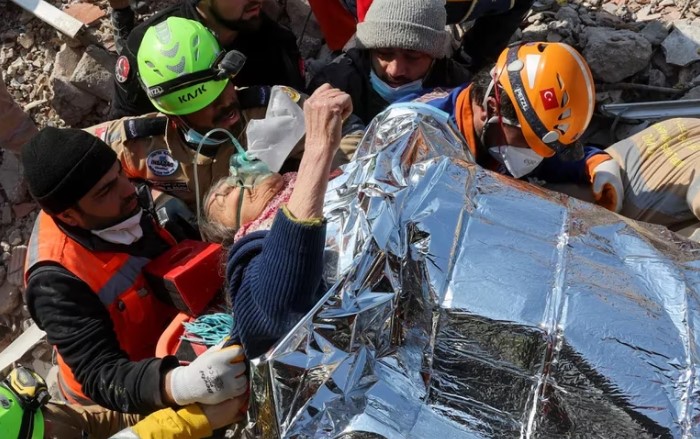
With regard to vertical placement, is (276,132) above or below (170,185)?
above

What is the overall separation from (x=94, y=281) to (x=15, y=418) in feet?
1.97

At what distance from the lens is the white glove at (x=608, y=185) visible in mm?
3043

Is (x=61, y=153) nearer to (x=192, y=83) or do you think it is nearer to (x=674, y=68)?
(x=192, y=83)

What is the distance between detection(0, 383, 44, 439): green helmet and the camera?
8.91 ft

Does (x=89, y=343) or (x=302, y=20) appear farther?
(x=302, y=20)

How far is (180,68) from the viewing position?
10.8 ft

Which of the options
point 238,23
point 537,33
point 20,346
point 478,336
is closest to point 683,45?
point 537,33

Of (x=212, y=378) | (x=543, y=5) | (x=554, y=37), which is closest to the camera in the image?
→ (x=212, y=378)

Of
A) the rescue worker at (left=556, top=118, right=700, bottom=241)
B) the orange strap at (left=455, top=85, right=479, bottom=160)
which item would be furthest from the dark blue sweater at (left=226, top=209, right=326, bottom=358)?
the rescue worker at (left=556, top=118, right=700, bottom=241)

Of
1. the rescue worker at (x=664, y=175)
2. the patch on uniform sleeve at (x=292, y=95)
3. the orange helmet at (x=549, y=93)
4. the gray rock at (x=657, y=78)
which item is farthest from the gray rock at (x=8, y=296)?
the gray rock at (x=657, y=78)

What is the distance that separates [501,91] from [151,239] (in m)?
1.61

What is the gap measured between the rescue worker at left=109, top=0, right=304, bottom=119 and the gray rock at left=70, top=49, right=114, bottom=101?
3.00 ft

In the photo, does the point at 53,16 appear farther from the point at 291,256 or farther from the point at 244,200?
the point at 291,256

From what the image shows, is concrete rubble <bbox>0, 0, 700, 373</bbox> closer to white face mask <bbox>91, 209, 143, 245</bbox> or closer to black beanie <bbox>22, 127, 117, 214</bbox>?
white face mask <bbox>91, 209, 143, 245</bbox>
